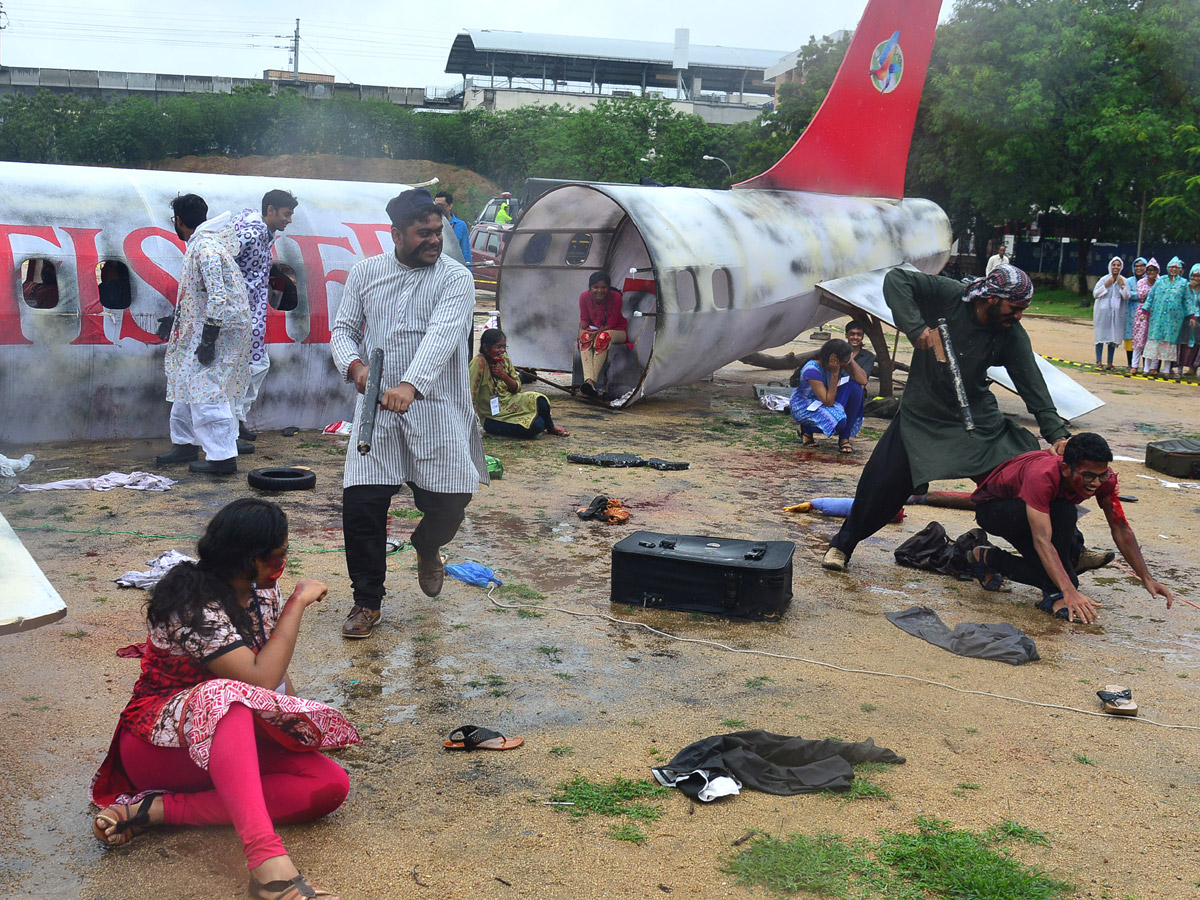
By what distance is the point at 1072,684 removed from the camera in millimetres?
5605

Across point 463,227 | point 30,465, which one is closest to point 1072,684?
point 30,465

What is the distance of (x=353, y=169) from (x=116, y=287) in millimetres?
54500

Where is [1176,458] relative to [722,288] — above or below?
below

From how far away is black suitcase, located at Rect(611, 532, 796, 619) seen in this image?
20.9 feet

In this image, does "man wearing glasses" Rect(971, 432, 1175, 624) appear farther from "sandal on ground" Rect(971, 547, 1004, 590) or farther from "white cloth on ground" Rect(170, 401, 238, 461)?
"white cloth on ground" Rect(170, 401, 238, 461)

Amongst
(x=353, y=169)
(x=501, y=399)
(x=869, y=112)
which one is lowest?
(x=501, y=399)

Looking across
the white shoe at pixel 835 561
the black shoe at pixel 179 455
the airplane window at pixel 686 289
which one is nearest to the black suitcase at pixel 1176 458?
the airplane window at pixel 686 289

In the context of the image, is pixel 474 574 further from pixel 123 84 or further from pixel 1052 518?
pixel 123 84

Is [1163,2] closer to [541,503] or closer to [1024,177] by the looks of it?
[1024,177]

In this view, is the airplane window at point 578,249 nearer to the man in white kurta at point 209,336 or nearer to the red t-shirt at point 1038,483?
the man in white kurta at point 209,336

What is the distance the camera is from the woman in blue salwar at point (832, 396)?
11.4 meters

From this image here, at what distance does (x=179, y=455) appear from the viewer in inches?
369

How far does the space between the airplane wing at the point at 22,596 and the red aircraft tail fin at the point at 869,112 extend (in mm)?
12120

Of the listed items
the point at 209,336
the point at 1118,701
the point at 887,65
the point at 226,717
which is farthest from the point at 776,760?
the point at 887,65
